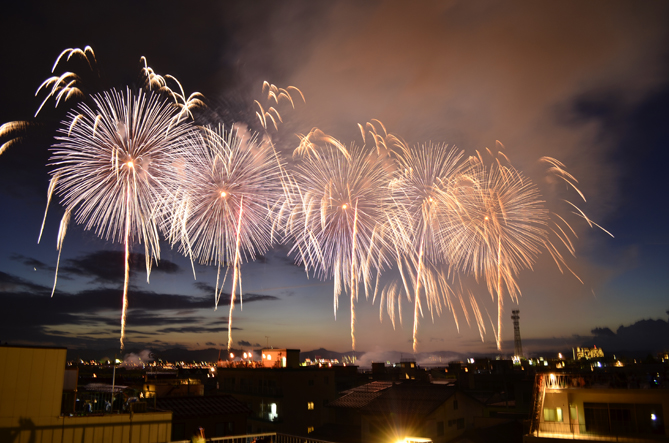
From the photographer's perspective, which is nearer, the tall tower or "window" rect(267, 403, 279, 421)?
"window" rect(267, 403, 279, 421)

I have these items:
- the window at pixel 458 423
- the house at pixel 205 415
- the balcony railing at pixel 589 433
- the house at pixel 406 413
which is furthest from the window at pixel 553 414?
the house at pixel 205 415

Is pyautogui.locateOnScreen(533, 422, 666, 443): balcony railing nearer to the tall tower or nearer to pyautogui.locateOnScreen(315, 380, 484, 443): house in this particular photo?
pyautogui.locateOnScreen(315, 380, 484, 443): house

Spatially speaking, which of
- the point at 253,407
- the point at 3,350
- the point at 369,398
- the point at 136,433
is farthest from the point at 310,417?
the point at 3,350

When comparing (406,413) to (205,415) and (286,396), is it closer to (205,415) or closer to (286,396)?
(205,415)

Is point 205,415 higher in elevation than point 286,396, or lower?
higher

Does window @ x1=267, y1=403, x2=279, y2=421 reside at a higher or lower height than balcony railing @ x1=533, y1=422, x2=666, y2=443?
lower

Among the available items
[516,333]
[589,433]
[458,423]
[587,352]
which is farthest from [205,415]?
[587,352]

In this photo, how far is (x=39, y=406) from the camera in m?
16.1

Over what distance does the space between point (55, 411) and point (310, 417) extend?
42.4 meters

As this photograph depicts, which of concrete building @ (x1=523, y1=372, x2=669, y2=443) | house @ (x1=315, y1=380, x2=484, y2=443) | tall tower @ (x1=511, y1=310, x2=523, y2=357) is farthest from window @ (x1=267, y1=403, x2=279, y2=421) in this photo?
tall tower @ (x1=511, y1=310, x2=523, y2=357)

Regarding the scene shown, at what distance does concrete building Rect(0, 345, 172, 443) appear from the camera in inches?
613

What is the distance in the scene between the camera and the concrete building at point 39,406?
613 inches

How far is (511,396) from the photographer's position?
5791 cm

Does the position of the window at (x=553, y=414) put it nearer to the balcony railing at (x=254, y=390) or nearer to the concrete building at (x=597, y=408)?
the concrete building at (x=597, y=408)
